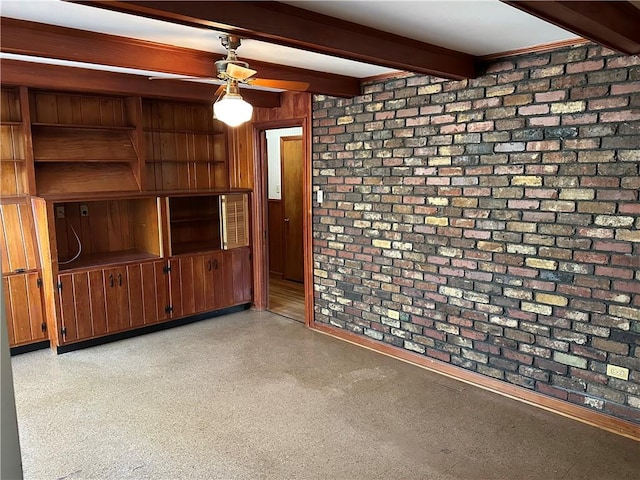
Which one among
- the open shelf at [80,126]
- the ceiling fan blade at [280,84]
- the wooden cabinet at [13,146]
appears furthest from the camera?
the open shelf at [80,126]

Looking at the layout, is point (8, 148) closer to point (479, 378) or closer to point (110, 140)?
point (110, 140)

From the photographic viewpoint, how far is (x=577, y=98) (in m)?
2.93

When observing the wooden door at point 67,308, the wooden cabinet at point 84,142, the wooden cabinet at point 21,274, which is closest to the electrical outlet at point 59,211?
the wooden cabinet at point 84,142

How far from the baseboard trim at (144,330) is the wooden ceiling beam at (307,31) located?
3.32 m

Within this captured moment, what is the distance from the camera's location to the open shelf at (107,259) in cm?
438

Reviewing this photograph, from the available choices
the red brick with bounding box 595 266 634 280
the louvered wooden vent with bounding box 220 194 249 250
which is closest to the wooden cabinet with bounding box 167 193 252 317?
the louvered wooden vent with bounding box 220 194 249 250

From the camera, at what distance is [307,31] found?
2.38 m

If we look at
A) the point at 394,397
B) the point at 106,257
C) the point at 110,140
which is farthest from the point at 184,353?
the point at 110,140

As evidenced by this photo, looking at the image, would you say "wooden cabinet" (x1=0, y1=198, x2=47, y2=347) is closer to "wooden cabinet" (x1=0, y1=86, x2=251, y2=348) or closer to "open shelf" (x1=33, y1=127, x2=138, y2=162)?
"wooden cabinet" (x1=0, y1=86, x2=251, y2=348)

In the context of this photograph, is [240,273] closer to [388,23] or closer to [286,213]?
[286,213]

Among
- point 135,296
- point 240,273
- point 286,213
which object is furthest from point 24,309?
point 286,213

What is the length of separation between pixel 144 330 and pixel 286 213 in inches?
103

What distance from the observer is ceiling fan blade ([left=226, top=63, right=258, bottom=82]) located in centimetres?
265

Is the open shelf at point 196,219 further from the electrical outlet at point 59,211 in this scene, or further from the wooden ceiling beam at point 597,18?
the wooden ceiling beam at point 597,18
